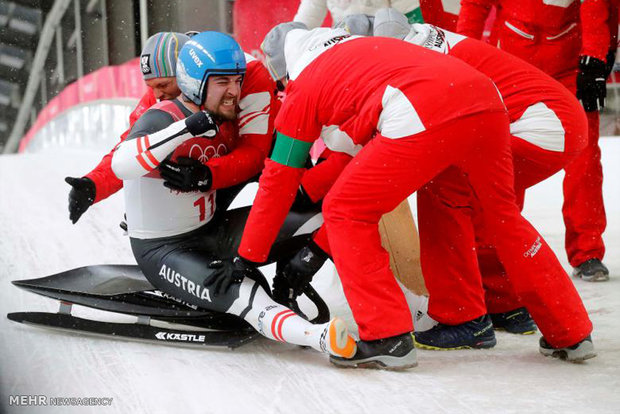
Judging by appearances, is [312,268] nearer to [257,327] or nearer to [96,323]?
[257,327]

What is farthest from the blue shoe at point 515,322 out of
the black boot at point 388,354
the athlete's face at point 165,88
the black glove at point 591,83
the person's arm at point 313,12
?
the person's arm at point 313,12

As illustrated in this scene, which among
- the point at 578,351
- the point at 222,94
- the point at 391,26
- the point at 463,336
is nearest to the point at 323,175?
the point at 222,94

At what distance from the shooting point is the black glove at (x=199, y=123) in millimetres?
3105

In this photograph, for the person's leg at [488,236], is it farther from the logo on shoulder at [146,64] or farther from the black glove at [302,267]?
the logo on shoulder at [146,64]

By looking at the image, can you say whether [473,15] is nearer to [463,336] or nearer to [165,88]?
[165,88]

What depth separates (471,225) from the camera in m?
3.13

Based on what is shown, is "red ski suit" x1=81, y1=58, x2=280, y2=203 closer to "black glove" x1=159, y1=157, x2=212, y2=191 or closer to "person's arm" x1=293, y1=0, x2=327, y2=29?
"black glove" x1=159, y1=157, x2=212, y2=191

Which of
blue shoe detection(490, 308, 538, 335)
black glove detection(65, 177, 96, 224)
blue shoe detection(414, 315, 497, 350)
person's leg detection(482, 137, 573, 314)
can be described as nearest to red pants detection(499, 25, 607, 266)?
person's leg detection(482, 137, 573, 314)

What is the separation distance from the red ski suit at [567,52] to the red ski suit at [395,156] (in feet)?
5.74

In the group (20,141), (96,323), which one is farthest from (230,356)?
(20,141)

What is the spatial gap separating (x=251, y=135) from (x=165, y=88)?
457 millimetres

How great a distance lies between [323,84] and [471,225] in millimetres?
813

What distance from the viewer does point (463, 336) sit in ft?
10.3

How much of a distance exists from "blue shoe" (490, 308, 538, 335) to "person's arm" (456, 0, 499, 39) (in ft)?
5.60
